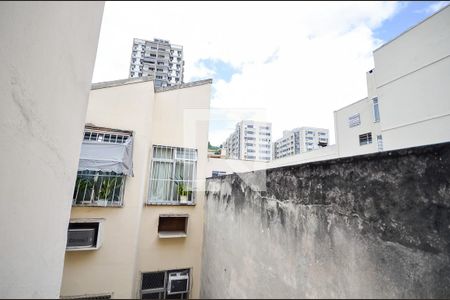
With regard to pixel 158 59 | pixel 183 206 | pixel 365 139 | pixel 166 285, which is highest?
pixel 158 59

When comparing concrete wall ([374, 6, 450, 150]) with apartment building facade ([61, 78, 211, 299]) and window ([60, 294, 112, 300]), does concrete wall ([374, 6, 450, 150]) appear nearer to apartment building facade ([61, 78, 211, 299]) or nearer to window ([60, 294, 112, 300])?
apartment building facade ([61, 78, 211, 299])

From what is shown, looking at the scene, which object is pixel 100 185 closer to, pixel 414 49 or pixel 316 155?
pixel 414 49

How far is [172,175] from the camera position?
208 inches

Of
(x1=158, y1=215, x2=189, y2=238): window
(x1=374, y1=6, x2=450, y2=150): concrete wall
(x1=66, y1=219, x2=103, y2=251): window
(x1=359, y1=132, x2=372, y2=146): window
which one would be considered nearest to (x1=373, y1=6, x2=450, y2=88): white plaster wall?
(x1=374, y1=6, x2=450, y2=150): concrete wall

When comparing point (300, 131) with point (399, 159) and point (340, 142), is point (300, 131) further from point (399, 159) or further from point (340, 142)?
point (399, 159)

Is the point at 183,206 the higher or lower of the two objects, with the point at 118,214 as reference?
higher

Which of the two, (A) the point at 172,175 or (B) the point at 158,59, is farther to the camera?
(B) the point at 158,59

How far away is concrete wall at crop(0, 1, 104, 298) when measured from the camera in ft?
2.44

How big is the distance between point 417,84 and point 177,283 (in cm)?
884

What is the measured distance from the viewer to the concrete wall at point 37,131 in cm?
75

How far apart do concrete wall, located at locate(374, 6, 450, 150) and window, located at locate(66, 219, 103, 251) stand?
8.91 metres

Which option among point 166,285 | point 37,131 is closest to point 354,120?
point 166,285

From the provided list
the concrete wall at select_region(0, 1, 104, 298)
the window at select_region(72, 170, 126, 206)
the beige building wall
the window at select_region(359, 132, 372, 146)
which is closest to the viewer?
the concrete wall at select_region(0, 1, 104, 298)

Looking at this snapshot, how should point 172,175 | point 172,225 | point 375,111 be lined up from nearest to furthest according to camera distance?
point 172,175 → point 172,225 → point 375,111
